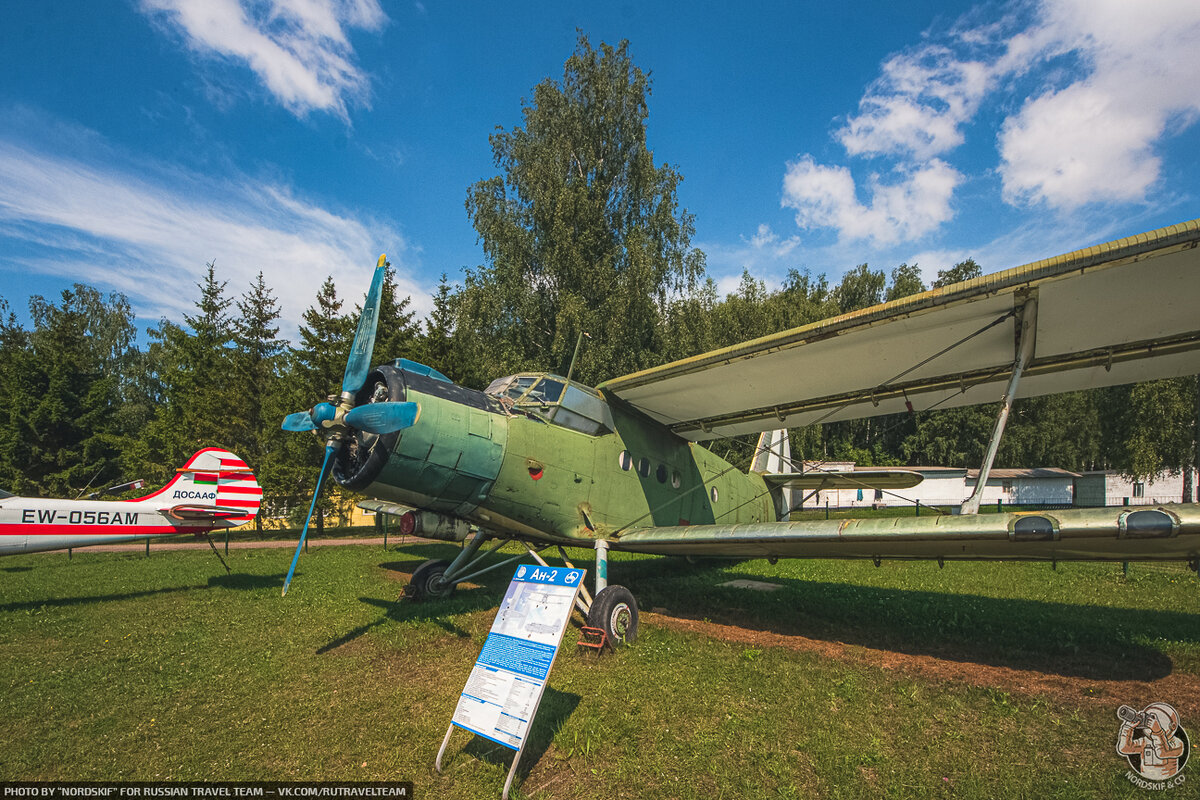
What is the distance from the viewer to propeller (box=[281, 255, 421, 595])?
18.4 feet

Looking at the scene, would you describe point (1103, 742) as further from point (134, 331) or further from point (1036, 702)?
point (134, 331)

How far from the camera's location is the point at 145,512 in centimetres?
1023

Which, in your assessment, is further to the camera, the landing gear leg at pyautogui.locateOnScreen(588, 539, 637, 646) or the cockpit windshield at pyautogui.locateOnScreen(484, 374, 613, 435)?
the cockpit windshield at pyautogui.locateOnScreen(484, 374, 613, 435)

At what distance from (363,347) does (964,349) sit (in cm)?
708

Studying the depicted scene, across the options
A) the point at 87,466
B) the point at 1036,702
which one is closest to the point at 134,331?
the point at 87,466

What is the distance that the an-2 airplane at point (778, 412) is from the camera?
5.06m

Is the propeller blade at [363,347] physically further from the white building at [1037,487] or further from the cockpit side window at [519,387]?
the white building at [1037,487]

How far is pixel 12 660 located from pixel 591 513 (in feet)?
22.2

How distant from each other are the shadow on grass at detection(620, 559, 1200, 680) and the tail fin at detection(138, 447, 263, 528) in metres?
7.98

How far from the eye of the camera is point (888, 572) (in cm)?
1287

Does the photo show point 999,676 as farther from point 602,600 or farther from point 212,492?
point 212,492

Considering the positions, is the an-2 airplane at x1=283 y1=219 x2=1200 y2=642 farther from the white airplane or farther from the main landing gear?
the white airplane

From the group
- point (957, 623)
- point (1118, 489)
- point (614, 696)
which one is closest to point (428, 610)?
point (614, 696)

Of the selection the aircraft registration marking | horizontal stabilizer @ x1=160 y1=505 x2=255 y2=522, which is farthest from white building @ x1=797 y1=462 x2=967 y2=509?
the aircraft registration marking
